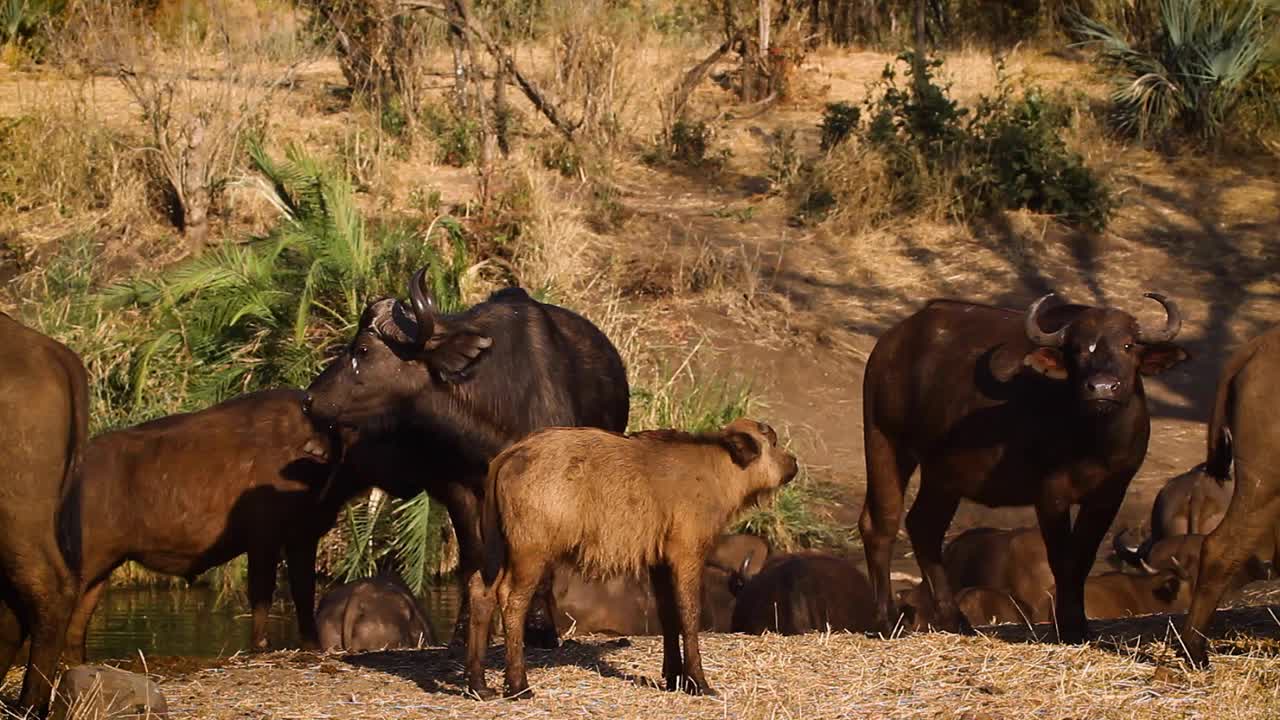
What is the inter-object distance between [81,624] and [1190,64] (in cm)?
1831

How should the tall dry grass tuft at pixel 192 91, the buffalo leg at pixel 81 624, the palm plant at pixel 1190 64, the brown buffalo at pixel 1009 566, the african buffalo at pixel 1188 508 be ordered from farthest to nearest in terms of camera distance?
the palm plant at pixel 1190 64
the tall dry grass tuft at pixel 192 91
the african buffalo at pixel 1188 508
the brown buffalo at pixel 1009 566
the buffalo leg at pixel 81 624

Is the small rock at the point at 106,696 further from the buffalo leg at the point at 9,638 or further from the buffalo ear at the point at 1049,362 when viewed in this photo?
the buffalo ear at the point at 1049,362

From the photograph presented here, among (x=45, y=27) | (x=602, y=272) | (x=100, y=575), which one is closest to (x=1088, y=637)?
(x=100, y=575)

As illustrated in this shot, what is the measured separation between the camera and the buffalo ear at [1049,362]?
31.0ft

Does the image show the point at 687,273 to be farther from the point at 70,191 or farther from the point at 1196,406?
the point at 70,191

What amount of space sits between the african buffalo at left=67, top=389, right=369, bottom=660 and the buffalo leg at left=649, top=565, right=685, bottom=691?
326 centimetres

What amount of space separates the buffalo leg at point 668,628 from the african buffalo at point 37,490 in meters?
2.51

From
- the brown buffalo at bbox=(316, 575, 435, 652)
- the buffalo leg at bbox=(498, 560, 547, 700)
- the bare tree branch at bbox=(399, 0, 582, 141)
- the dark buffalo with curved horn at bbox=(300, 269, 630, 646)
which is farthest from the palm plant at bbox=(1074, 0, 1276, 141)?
the buffalo leg at bbox=(498, 560, 547, 700)

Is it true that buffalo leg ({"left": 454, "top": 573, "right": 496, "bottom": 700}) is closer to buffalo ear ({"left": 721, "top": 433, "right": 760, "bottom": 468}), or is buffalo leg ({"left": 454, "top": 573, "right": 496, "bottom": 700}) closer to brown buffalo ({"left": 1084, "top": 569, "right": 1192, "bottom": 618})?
buffalo ear ({"left": 721, "top": 433, "right": 760, "bottom": 468})

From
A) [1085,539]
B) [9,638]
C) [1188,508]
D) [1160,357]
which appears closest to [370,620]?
[9,638]

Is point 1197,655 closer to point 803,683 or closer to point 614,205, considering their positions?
point 803,683

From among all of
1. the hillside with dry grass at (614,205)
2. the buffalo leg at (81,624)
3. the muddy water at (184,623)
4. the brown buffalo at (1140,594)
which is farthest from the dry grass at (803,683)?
the hillside with dry grass at (614,205)

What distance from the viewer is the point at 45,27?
22016mm

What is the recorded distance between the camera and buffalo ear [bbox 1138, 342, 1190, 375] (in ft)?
30.8
